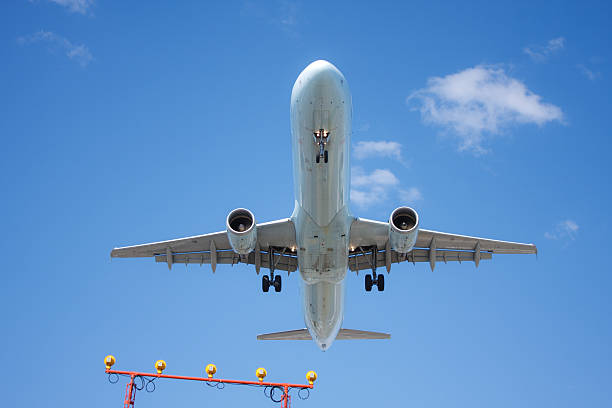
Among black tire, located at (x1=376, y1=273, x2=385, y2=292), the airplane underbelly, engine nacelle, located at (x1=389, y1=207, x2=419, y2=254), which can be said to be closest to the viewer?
engine nacelle, located at (x1=389, y1=207, x2=419, y2=254)

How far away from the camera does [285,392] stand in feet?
96.4

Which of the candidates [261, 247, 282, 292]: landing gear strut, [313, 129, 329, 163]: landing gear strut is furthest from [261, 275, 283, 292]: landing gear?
[313, 129, 329, 163]: landing gear strut

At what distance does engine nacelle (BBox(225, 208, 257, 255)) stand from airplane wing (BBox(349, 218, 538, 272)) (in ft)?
13.3

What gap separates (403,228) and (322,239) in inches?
115

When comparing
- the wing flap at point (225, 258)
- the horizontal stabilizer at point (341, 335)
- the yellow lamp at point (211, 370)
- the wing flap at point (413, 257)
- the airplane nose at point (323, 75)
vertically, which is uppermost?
the airplane nose at point (323, 75)

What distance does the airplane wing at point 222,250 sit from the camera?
2528cm

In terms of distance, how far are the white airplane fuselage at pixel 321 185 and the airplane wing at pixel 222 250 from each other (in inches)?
54.7

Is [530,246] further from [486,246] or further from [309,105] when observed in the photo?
[309,105]

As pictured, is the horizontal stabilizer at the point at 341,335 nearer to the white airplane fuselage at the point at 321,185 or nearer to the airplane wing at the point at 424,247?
the airplane wing at the point at 424,247

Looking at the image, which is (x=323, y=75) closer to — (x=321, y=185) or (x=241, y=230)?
(x=321, y=185)

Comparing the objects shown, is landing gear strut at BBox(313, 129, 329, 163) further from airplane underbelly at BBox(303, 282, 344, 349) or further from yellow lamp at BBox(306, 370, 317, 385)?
yellow lamp at BBox(306, 370, 317, 385)

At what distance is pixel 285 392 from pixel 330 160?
497 inches

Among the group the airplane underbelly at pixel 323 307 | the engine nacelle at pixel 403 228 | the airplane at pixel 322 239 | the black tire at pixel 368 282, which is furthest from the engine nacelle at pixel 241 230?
the black tire at pixel 368 282

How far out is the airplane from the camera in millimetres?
20547
